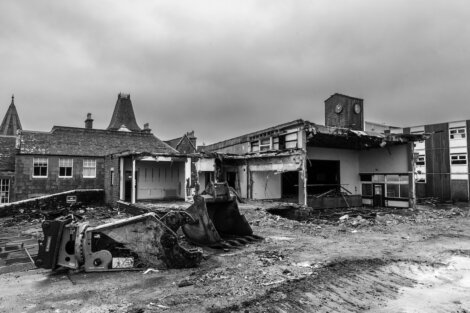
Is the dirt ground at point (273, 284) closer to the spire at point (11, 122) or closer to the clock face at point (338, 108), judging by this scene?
the clock face at point (338, 108)

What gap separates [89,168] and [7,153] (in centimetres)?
717

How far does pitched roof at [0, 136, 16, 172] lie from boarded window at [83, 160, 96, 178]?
5.66 meters

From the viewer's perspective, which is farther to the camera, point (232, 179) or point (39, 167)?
point (39, 167)

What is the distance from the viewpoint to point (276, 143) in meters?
21.9

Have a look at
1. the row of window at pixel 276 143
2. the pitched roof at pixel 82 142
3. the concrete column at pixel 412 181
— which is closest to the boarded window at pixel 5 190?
the pitched roof at pixel 82 142

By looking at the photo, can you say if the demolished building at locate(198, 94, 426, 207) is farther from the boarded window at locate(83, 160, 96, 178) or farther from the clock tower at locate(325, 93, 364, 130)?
the boarded window at locate(83, 160, 96, 178)

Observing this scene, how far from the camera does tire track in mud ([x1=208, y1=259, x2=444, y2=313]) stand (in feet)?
14.7

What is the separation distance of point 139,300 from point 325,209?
66.3ft

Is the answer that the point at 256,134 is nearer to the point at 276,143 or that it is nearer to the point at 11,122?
the point at 276,143

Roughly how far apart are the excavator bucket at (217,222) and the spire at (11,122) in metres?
46.3

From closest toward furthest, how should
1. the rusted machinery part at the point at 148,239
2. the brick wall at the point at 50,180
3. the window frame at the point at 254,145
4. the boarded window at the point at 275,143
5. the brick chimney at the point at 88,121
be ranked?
the rusted machinery part at the point at 148,239, the boarded window at the point at 275,143, the window frame at the point at 254,145, the brick wall at the point at 50,180, the brick chimney at the point at 88,121

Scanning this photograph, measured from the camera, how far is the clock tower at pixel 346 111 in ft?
88.5

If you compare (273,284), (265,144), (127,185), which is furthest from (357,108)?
(273,284)

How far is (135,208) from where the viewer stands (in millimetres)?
16953
